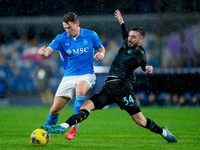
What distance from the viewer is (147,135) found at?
837 cm

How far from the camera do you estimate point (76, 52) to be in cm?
739

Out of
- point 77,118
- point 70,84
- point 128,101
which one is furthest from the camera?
point 70,84

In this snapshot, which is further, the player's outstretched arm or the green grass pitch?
the player's outstretched arm

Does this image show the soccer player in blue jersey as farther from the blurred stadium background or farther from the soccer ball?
the blurred stadium background

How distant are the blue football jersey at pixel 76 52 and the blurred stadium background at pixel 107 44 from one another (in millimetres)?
9556

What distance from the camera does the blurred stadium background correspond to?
1703 cm

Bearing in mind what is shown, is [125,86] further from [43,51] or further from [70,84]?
[43,51]

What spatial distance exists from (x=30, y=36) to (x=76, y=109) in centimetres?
1945

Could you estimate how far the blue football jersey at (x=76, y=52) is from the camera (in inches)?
290

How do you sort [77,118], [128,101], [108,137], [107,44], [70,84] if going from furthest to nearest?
[107,44] → [108,137] → [70,84] → [128,101] → [77,118]

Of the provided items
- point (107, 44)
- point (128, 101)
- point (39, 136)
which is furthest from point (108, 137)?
point (107, 44)

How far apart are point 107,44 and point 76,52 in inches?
620

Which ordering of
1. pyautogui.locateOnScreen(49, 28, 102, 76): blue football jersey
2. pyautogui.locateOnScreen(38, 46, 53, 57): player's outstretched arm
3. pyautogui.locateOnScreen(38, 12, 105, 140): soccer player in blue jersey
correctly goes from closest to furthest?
pyautogui.locateOnScreen(38, 46, 53, 57): player's outstretched arm < pyautogui.locateOnScreen(38, 12, 105, 140): soccer player in blue jersey < pyautogui.locateOnScreen(49, 28, 102, 76): blue football jersey

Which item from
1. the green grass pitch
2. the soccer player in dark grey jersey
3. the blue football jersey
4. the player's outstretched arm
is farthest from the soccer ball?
the blue football jersey
